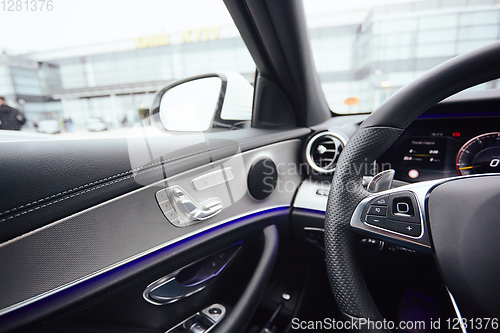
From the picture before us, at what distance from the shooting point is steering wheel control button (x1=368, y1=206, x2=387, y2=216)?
2.31ft

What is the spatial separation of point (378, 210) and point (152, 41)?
1.11 m

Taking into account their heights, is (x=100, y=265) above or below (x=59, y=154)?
below

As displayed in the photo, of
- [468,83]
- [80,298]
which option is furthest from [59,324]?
[468,83]

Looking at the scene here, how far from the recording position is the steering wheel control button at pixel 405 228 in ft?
2.18

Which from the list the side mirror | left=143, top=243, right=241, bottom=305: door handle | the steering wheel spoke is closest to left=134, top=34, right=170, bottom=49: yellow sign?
the side mirror

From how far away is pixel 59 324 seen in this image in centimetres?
67

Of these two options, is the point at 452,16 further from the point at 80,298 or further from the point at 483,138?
the point at 80,298

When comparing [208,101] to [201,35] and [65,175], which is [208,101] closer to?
[201,35]

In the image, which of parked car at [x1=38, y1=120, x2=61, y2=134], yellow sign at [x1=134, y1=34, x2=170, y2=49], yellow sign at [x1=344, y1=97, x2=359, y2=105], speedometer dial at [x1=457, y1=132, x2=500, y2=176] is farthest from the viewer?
yellow sign at [x1=344, y1=97, x2=359, y2=105]

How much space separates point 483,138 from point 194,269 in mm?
1199

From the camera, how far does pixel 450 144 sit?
109cm

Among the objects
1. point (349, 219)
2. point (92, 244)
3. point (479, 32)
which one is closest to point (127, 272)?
point (92, 244)

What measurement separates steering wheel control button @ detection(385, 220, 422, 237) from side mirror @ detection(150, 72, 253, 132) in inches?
34.2

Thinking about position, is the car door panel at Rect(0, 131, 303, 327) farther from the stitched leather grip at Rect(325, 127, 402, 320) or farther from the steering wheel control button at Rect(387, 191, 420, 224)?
the steering wheel control button at Rect(387, 191, 420, 224)
